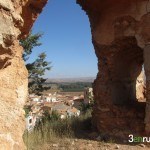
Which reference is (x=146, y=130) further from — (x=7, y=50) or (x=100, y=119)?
(x=7, y=50)

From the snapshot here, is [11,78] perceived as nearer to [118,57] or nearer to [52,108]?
[118,57]

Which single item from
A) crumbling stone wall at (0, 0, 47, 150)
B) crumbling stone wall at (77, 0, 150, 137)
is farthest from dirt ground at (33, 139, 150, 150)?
crumbling stone wall at (0, 0, 47, 150)

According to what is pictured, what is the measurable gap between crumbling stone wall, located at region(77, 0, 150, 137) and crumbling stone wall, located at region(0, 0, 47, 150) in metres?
4.49

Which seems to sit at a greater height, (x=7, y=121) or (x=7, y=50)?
(x=7, y=50)

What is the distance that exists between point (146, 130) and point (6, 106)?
198 inches

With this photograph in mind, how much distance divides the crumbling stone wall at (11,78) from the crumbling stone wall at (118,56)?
Answer: 449 cm

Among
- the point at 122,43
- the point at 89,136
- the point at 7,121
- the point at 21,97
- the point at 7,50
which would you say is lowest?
the point at 89,136

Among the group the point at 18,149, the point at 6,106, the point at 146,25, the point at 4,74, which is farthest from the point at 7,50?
the point at 146,25

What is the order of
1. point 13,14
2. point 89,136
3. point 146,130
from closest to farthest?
point 13,14 < point 146,130 < point 89,136

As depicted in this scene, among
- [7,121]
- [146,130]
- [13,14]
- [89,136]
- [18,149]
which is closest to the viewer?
[13,14]

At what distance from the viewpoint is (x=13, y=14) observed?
9.59 feet

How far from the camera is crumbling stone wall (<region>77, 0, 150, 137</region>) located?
7594 mm

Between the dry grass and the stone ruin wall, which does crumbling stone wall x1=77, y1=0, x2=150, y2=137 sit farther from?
the dry grass

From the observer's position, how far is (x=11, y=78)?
3281 millimetres
